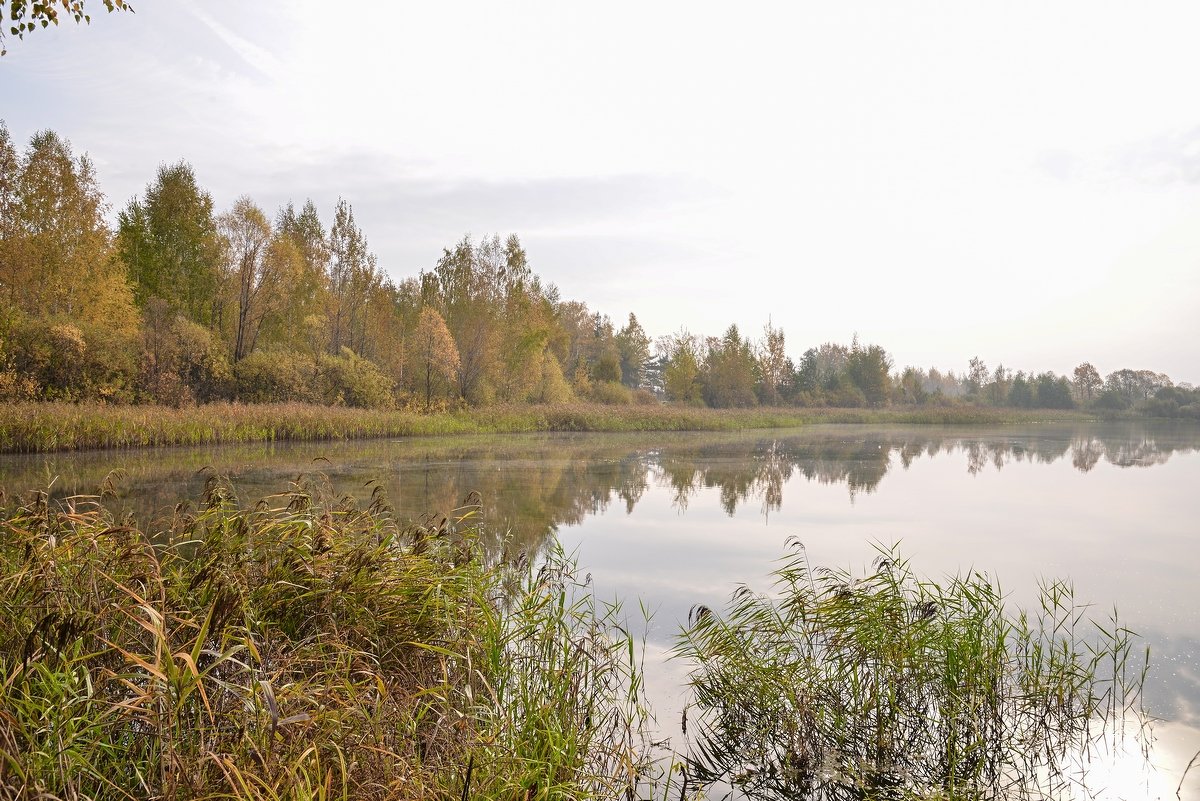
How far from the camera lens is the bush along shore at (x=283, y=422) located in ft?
56.6

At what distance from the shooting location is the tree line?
78.6 feet

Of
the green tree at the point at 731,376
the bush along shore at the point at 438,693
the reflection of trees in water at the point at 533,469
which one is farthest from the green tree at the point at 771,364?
the bush along shore at the point at 438,693

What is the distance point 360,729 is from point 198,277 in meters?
35.8

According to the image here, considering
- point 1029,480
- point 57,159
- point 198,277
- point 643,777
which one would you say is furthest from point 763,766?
point 198,277

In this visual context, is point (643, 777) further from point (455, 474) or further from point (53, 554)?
point (455, 474)

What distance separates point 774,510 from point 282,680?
1021cm

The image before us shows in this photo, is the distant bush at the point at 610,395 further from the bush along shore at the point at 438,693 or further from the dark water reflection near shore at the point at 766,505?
the bush along shore at the point at 438,693

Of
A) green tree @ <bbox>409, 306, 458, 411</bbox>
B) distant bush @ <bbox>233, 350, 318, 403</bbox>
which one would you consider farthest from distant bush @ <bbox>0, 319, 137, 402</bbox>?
green tree @ <bbox>409, 306, 458, 411</bbox>

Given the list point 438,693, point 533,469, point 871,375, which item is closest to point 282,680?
point 438,693

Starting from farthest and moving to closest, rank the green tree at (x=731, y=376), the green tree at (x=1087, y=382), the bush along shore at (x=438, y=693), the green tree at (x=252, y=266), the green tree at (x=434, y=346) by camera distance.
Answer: the green tree at (x=1087, y=382), the green tree at (x=731, y=376), the green tree at (x=434, y=346), the green tree at (x=252, y=266), the bush along shore at (x=438, y=693)

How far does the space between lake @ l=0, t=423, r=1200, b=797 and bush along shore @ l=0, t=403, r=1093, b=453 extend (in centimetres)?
110

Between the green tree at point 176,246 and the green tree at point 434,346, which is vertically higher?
the green tree at point 176,246

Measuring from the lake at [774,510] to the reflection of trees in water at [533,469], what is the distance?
8 centimetres

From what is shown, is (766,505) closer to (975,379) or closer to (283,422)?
(283,422)
